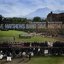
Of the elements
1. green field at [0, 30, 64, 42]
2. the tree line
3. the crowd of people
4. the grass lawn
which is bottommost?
the grass lawn

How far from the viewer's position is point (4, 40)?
13039 millimetres

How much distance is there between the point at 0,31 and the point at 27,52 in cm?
255

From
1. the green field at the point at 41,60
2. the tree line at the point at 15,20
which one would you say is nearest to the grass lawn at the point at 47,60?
the green field at the point at 41,60

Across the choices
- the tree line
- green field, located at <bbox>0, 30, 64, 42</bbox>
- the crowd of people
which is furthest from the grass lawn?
the tree line

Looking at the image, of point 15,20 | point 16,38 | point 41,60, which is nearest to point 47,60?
point 41,60

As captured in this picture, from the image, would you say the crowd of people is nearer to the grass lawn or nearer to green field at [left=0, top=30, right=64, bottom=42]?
green field at [left=0, top=30, right=64, bottom=42]

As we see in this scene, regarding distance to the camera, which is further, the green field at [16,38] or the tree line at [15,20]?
the tree line at [15,20]

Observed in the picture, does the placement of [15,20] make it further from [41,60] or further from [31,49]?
[41,60]

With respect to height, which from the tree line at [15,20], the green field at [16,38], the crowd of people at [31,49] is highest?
the tree line at [15,20]

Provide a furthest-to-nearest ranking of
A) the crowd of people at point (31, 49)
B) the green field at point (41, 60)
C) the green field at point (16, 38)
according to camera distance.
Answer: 1. the green field at point (16, 38)
2. the crowd of people at point (31, 49)
3. the green field at point (41, 60)

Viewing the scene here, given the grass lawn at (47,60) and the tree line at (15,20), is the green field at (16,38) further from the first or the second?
the grass lawn at (47,60)

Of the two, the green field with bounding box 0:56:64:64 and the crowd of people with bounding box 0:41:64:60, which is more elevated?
the crowd of people with bounding box 0:41:64:60

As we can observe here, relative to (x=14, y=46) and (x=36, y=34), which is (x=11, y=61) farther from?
(x=36, y=34)

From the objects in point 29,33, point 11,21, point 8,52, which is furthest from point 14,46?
point 11,21
